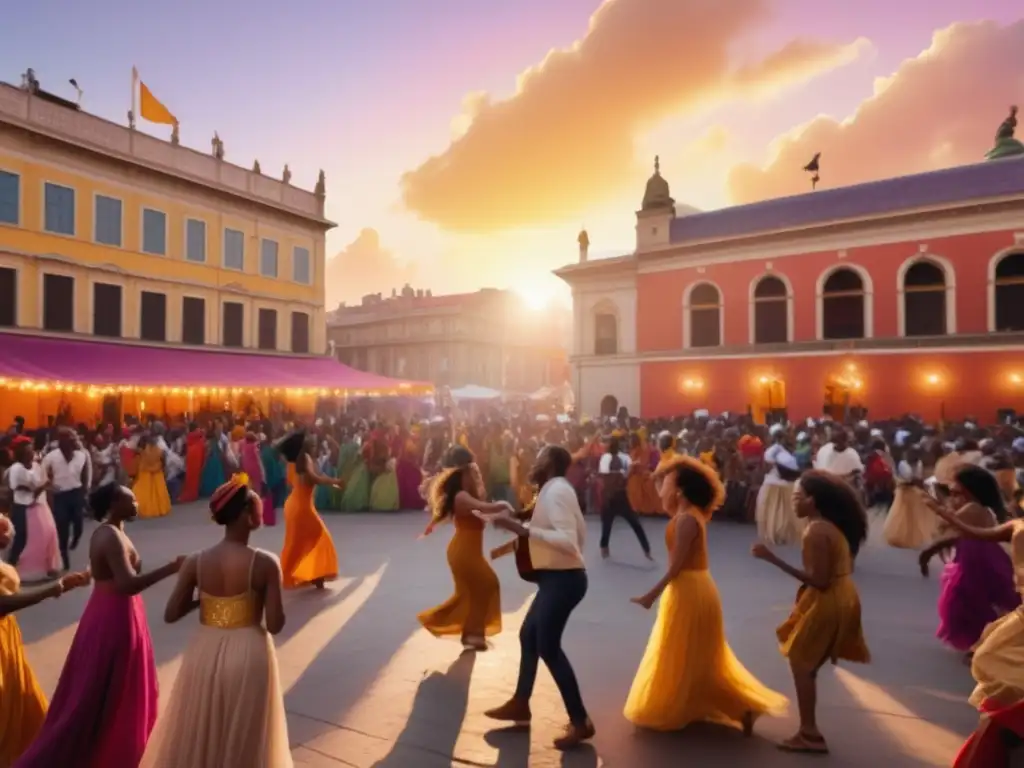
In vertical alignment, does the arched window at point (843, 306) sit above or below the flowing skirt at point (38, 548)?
above

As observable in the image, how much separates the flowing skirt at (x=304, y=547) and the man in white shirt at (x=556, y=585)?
4.10 meters

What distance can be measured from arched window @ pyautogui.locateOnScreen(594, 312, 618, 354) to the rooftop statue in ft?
57.3

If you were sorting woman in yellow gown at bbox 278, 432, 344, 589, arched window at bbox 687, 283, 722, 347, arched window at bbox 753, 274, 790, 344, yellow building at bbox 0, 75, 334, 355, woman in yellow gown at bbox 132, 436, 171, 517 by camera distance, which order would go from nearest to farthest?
woman in yellow gown at bbox 278, 432, 344, 589 < woman in yellow gown at bbox 132, 436, 171, 517 < yellow building at bbox 0, 75, 334, 355 < arched window at bbox 753, 274, 790, 344 < arched window at bbox 687, 283, 722, 347

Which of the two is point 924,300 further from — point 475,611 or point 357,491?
point 475,611

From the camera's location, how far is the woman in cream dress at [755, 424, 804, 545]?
33.9 ft

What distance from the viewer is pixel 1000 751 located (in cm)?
290

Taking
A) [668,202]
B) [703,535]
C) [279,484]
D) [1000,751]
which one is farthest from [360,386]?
[1000,751]

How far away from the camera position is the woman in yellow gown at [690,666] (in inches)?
171

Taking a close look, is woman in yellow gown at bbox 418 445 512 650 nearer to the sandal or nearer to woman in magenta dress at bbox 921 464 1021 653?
the sandal

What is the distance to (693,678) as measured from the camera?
4367mm

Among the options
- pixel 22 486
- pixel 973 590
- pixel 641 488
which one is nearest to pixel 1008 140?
pixel 641 488

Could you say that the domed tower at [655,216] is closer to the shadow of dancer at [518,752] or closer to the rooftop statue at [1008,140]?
the rooftop statue at [1008,140]

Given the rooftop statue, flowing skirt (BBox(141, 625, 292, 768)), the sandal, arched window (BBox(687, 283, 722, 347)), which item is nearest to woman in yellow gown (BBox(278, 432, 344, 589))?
flowing skirt (BBox(141, 625, 292, 768))

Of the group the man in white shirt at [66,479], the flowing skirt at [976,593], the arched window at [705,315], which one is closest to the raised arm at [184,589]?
the flowing skirt at [976,593]
